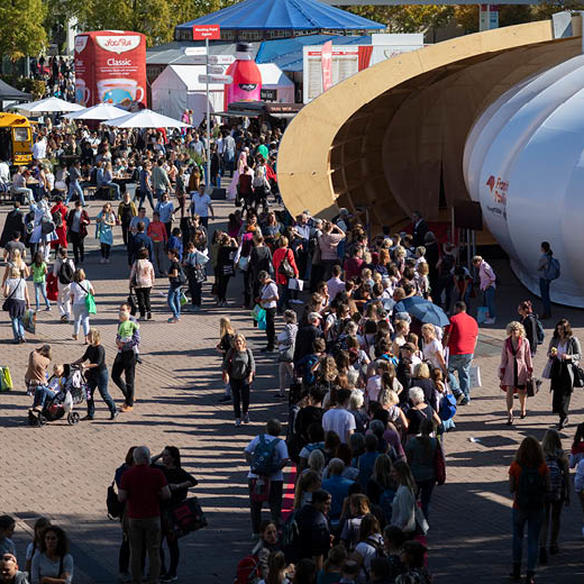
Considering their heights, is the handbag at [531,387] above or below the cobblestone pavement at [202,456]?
above

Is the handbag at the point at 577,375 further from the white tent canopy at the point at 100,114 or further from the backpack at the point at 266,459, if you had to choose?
the white tent canopy at the point at 100,114

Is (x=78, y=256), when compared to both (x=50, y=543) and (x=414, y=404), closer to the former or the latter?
(x=414, y=404)

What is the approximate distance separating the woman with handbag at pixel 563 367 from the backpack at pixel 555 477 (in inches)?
160

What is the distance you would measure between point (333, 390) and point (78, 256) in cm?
1527

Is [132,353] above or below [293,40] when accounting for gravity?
below

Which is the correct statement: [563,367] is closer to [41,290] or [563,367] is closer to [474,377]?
[474,377]

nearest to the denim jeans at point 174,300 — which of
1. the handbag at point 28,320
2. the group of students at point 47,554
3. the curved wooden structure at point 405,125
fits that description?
the handbag at point 28,320

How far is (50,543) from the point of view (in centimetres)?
968

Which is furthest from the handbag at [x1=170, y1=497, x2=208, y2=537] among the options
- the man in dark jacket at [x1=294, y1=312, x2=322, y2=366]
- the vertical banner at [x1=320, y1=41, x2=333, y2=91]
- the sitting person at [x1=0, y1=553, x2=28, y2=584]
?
the vertical banner at [x1=320, y1=41, x2=333, y2=91]

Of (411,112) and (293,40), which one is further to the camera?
(293,40)

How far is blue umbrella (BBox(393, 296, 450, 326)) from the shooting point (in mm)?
17250

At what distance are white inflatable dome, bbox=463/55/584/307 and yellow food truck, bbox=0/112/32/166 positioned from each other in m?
20.7

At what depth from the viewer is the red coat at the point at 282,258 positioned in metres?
22.1

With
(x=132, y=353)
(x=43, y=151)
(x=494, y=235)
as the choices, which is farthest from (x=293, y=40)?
(x=132, y=353)
